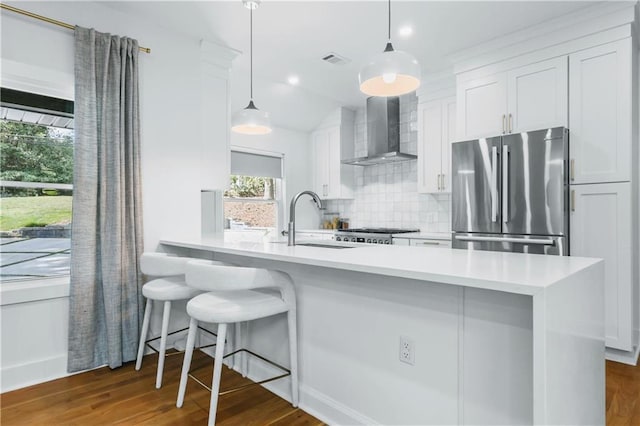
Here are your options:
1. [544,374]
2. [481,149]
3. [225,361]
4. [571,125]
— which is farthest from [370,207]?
[544,374]

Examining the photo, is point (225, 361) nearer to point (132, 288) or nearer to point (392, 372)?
point (132, 288)

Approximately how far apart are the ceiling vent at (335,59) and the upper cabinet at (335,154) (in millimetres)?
1484

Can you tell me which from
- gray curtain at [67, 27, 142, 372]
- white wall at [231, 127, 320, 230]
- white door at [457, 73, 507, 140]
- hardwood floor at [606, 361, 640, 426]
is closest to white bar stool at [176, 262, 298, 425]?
gray curtain at [67, 27, 142, 372]

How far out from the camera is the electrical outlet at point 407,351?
1699 millimetres

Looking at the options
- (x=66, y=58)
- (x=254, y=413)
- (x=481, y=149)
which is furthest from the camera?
(x=481, y=149)

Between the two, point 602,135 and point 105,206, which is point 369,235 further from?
point 105,206

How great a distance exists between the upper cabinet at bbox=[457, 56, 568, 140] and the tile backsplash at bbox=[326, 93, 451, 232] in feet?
3.77

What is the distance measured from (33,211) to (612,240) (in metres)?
4.17

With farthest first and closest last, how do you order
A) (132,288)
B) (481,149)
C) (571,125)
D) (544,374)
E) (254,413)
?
(481,149) → (571,125) → (132,288) → (254,413) → (544,374)

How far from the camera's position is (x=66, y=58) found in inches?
103

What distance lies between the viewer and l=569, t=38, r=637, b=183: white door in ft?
9.04

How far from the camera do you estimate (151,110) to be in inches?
118

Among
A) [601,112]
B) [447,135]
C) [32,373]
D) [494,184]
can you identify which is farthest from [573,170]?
[32,373]

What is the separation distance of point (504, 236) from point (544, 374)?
2.23 meters
